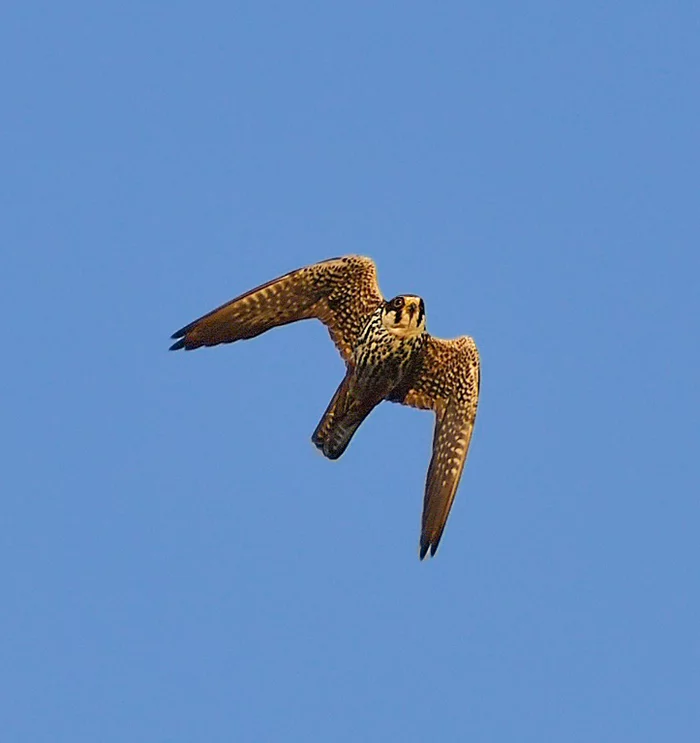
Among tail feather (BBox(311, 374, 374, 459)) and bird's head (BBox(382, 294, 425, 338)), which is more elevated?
bird's head (BBox(382, 294, 425, 338))

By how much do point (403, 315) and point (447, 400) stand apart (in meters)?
1.56

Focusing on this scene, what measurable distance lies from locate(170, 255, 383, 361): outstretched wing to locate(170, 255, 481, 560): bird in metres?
0.01

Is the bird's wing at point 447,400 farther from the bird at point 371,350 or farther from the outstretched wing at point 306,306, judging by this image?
the outstretched wing at point 306,306

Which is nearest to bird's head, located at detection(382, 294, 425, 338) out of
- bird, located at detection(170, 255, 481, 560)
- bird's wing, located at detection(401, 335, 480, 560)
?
Result: bird, located at detection(170, 255, 481, 560)

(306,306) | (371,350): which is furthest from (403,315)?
(306,306)

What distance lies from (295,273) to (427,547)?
12.6 feet

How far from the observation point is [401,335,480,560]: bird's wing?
942 inches

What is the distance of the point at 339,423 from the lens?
2420 centimetres

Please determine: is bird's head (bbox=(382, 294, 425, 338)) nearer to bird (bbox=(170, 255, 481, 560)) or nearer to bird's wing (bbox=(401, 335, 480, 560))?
bird (bbox=(170, 255, 481, 560))

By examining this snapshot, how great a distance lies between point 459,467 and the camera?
2386 cm

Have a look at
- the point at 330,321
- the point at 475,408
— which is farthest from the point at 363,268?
→ the point at 475,408

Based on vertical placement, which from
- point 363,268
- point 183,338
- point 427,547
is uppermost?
point 363,268

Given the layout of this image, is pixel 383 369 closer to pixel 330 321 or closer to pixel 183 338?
pixel 330 321

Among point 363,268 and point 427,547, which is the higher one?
point 363,268
